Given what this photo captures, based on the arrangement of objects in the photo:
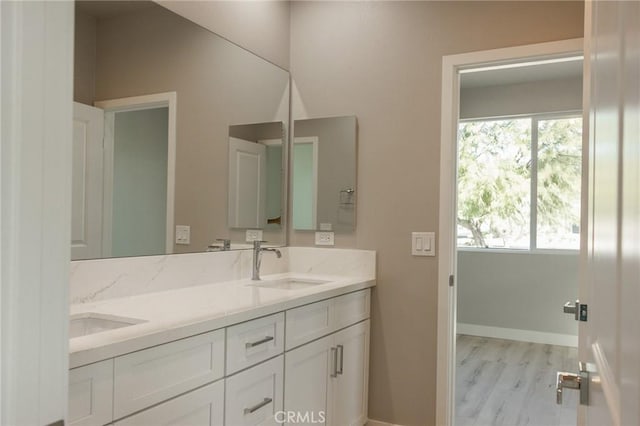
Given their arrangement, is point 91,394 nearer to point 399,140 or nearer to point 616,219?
point 616,219

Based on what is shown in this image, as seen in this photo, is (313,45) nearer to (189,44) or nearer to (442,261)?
(189,44)

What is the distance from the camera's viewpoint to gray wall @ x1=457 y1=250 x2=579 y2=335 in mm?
4730

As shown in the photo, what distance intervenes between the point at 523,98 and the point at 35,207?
5.10m

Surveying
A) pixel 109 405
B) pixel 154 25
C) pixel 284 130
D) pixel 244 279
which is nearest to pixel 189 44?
pixel 154 25

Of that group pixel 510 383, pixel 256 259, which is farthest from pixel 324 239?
pixel 510 383

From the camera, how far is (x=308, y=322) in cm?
215

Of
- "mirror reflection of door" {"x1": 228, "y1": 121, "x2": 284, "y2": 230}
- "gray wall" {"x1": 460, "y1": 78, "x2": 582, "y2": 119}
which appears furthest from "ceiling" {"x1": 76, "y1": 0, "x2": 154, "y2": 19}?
"gray wall" {"x1": 460, "y1": 78, "x2": 582, "y2": 119}

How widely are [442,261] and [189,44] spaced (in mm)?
1613

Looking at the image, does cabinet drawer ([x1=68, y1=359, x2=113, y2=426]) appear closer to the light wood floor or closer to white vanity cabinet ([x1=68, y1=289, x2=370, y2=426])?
white vanity cabinet ([x1=68, y1=289, x2=370, y2=426])

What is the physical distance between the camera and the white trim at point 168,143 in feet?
6.11

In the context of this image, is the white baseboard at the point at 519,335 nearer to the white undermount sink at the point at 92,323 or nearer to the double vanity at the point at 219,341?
the double vanity at the point at 219,341

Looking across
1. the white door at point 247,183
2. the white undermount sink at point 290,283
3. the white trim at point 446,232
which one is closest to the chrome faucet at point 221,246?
the white door at point 247,183

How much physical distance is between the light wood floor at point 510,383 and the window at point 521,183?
3.53 ft

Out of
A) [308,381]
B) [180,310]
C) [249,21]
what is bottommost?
[308,381]
